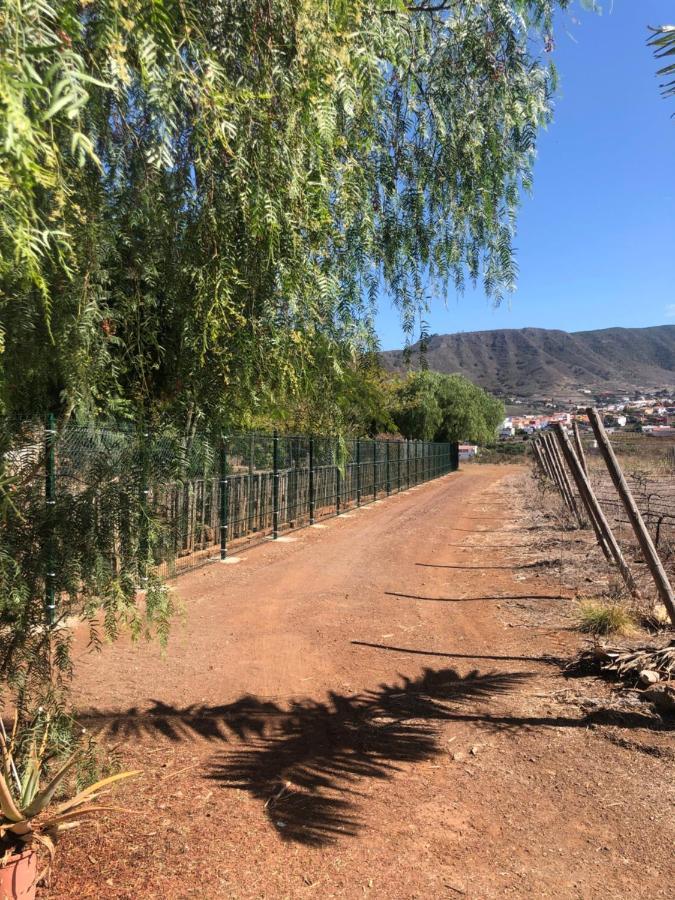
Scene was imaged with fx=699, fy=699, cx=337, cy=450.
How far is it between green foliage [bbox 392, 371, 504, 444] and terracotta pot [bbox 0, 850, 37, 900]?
119ft

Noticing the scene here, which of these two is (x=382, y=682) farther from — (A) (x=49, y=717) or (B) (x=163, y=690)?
(A) (x=49, y=717)

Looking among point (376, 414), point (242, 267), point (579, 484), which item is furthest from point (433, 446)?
point (242, 267)

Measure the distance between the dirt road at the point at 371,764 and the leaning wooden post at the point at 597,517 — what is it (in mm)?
752

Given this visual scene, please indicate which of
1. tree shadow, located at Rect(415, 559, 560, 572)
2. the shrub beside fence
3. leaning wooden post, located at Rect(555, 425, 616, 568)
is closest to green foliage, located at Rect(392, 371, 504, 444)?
tree shadow, located at Rect(415, 559, 560, 572)

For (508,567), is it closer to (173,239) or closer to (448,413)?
(173,239)

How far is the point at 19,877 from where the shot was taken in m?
2.62

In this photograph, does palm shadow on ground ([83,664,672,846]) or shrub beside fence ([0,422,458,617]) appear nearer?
shrub beside fence ([0,422,458,617])

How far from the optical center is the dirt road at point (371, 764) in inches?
122

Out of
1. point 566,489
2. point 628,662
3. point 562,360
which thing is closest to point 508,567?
point 628,662

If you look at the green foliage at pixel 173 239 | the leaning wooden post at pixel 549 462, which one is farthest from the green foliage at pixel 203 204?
the leaning wooden post at pixel 549 462

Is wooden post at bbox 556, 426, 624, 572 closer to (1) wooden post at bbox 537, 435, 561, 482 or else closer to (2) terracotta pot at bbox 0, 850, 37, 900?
(2) terracotta pot at bbox 0, 850, 37, 900

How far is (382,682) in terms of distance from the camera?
559cm

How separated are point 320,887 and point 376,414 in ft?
13.3

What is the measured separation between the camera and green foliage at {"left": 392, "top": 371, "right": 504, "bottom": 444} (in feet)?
143
